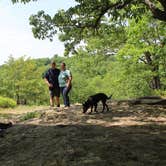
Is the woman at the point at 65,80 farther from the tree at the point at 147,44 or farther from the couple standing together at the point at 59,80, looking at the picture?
the tree at the point at 147,44

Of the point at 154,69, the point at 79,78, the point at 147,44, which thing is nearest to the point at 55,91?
the point at 147,44

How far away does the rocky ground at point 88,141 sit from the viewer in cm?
848

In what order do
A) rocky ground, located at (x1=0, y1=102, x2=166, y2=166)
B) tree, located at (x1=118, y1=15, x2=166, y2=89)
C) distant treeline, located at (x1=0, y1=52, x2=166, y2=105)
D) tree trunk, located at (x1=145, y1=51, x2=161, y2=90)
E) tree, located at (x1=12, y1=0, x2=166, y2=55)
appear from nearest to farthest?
rocky ground, located at (x1=0, y1=102, x2=166, y2=166), tree, located at (x1=12, y1=0, x2=166, y2=55), tree, located at (x1=118, y1=15, x2=166, y2=89), tree trunk, located at (x1=145, y1=51, x2=161, y2=90), distant treeline, located at (x1=0, y1=52, x2=166, y2=105)

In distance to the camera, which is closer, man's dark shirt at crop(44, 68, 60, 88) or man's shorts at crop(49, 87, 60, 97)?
man's dark shirt at crop(44, 68, 60, 88)

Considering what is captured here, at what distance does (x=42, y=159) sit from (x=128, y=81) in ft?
116

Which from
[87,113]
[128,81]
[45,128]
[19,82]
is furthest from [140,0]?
[19,82]

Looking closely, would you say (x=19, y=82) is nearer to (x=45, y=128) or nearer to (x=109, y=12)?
(x=109, y=12)

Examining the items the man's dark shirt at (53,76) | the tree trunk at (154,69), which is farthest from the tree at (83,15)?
the tree trunk at (154,69)

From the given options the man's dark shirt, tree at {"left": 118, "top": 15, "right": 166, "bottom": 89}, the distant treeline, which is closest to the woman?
the man's dark shirt

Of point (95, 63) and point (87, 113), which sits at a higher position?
point (95, 63)

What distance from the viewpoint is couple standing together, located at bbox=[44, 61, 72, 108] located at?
17.1 m

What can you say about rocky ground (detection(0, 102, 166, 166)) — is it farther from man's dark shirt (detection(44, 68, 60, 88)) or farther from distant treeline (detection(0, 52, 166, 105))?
distant treeline (detection(0, 52, 166, 105))

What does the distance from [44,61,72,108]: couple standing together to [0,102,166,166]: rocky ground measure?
89.4 inches

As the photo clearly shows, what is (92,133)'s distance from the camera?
11.0 metres
